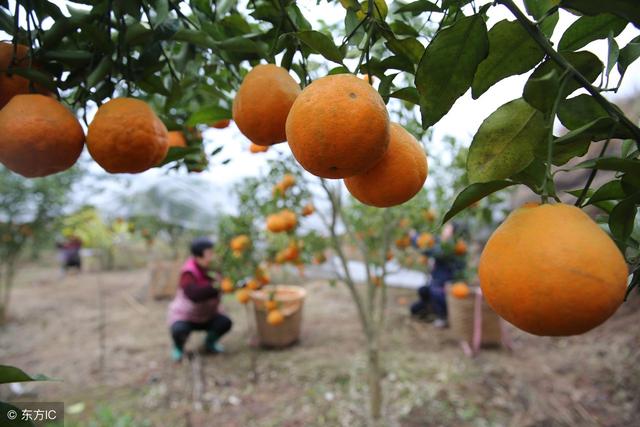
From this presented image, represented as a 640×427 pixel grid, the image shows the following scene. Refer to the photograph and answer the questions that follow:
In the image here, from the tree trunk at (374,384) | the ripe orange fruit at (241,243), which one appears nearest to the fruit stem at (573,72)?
the tree trunk at (374,384)

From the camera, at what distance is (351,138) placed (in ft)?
1.38

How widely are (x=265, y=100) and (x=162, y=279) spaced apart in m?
5.81

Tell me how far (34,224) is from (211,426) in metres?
3.83

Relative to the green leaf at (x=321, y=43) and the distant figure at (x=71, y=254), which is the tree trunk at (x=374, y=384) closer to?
the green leaf at (x=321, y=43)

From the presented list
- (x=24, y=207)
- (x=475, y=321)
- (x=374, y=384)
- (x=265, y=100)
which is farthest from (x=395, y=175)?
(x=24, y=207)

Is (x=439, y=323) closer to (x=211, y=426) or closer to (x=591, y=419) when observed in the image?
(x=591, y=419)

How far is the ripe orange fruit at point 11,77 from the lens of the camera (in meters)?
0.60

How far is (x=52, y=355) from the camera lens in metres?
3.59

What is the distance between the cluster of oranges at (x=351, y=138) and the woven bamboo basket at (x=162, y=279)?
5737mm

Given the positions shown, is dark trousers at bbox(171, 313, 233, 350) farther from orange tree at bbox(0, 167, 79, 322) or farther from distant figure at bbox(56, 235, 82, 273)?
distant figure at bbox(56, 235, 82, 273)

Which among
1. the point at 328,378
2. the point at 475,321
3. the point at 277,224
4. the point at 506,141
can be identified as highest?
the point at 506,141

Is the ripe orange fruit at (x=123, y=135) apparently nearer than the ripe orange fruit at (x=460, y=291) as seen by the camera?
Yes

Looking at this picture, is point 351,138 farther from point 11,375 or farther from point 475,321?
point 475,321

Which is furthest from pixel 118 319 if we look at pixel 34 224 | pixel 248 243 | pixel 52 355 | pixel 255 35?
pixel 255 35
